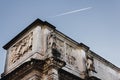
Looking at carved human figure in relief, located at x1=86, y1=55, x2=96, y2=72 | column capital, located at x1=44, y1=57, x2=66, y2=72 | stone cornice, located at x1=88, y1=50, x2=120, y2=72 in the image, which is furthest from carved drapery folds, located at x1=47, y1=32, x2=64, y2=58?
stone cornice, located at x1=88, y1=50, x2=120, y2=72

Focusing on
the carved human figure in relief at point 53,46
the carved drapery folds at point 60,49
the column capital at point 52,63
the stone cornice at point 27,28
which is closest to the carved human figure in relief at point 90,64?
the carved drapery folds at point 60,49

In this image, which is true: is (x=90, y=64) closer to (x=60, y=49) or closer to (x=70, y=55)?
(x=70, y=55)

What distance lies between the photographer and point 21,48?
15305 mm

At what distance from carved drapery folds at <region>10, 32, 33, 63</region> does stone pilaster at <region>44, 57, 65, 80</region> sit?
190cm

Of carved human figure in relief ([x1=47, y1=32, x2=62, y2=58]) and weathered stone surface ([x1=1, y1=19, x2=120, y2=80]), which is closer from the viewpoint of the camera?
weathered stone surface ([x1=1, y1=19, x2=120, y2=80])

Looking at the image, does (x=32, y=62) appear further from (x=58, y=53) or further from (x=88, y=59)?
(x=88, y=59)

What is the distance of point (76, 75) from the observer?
1484cm

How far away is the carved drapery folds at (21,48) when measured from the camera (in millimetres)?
14780

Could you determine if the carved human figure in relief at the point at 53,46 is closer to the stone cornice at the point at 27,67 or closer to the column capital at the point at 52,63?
the column capital at the point at 52,63

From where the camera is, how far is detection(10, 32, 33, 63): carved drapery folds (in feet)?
48.5

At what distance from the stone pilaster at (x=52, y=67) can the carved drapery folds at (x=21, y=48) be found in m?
1.90

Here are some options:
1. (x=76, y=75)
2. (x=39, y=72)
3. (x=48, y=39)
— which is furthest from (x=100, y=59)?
(x=39, y=72)

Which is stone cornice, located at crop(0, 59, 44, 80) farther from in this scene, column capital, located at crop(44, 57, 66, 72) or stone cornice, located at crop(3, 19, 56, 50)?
stone cornice, located at crop(3, 19, 56, 50)

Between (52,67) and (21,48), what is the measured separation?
3.14 meters
